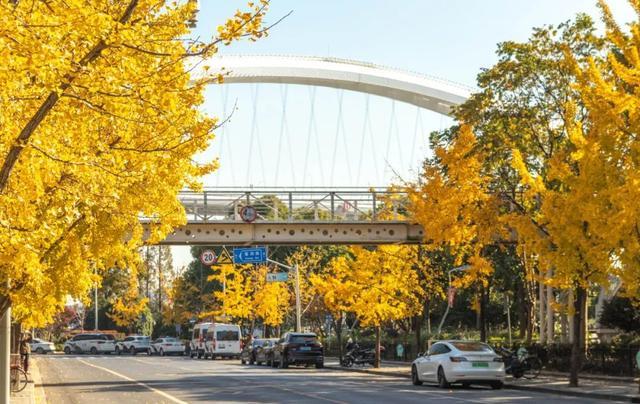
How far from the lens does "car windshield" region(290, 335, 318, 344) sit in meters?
49.4

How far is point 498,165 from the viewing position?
3969 centimetres

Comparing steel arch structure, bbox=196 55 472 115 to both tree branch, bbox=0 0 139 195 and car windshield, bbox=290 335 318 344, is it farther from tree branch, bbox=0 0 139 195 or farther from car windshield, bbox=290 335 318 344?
tree branch, bbox=0 0 139 195

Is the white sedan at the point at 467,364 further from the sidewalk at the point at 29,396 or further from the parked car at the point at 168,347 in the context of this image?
the parked car at the point at 168,347

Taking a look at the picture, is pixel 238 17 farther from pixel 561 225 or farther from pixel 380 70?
pixel 380 70

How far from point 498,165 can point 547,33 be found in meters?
5.77

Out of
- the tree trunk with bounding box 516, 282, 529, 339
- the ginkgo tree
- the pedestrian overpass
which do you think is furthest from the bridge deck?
the ginkgo tree

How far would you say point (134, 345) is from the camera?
291 feet

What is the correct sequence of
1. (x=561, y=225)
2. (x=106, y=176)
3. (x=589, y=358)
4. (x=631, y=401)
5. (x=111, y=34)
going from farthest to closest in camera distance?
(x=589, y=358) → (x=561, y=225) → (x=631, y=401) → (x=106, y=176) → (x=111, y=34)

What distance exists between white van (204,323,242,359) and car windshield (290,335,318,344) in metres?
22.3

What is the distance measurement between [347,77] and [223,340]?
67.1ft

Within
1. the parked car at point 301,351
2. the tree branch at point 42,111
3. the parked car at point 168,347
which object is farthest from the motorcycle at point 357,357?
the tree branch at point 42,111

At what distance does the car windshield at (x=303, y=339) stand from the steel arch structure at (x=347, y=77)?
2563 centimetres

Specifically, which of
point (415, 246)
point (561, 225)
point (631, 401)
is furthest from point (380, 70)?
point (631, 401)

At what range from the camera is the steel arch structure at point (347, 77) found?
71312 millimetres
